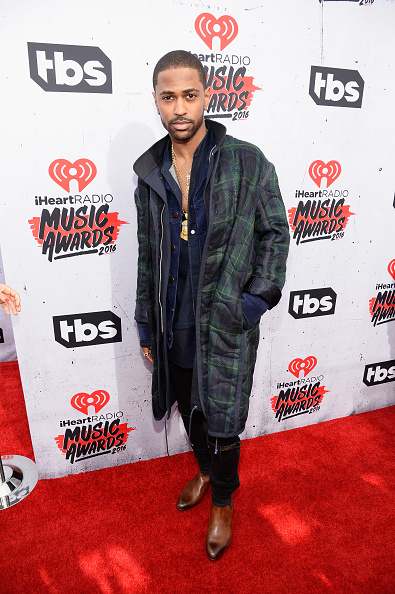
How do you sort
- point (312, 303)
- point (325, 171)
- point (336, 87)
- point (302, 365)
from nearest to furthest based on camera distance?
point (336, 87)
point (325, 171)
point (312, 303)
point (302, 365)

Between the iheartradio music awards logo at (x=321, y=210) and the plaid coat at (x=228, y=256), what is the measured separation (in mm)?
802

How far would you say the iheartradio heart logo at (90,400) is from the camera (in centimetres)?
238

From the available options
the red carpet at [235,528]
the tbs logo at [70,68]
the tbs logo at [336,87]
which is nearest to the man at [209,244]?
the red carpet at [235,528]

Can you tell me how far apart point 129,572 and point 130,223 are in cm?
175

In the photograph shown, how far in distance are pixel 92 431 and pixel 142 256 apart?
1.25m

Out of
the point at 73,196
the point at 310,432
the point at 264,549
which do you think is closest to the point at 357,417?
the point at 310,432

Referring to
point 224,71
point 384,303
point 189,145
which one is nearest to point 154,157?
point 189,145

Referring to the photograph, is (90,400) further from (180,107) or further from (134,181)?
(180,107)

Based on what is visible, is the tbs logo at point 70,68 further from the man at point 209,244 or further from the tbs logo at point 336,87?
the tbs logo at point 336,87

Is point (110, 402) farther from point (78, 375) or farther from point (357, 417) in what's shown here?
point (357, 417)

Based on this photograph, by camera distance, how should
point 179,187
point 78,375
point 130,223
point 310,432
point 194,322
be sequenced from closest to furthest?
point 179,187 < point 194,322 < point 130,223 < point 78,375 < point 310,432

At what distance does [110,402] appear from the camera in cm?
245

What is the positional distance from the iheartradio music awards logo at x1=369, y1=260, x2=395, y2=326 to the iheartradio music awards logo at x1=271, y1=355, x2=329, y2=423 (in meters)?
0.57

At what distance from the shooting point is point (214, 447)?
1.87m
